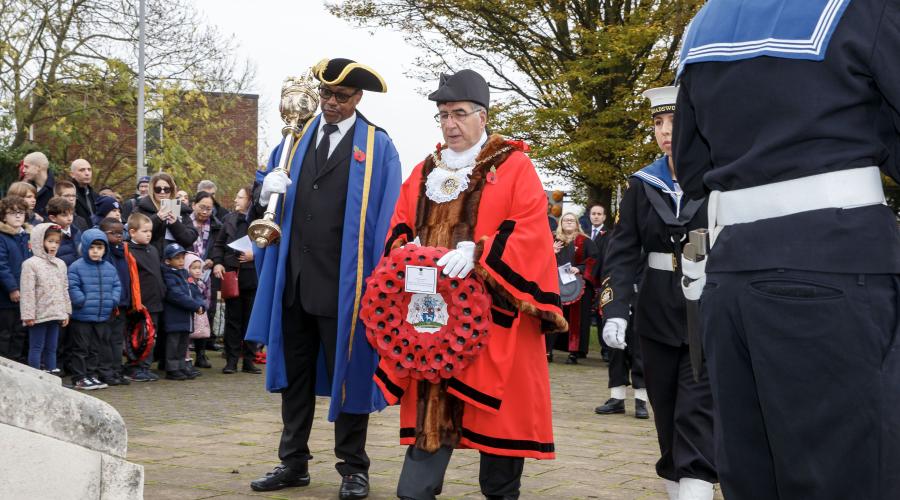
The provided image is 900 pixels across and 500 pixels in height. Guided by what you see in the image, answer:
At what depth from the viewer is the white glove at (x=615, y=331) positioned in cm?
541

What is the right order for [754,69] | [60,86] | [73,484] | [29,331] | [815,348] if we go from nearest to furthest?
[815,348] < [754,69] < [73,484] < [29,331] < [60,86]

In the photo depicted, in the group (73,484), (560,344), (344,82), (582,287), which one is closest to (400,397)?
(73,484)

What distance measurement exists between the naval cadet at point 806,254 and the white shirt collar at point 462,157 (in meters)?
2.26

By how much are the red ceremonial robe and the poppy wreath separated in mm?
86

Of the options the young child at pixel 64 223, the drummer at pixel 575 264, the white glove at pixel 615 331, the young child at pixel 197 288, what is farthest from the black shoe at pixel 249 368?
the white glove at pixel 615 331

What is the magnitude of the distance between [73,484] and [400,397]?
5.09 ft

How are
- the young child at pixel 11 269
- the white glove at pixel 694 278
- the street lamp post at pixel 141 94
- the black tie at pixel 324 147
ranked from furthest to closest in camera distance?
the street lamp post at pixel 141 94
the young child at pixel 11 269
the black tie at pixel 324 147
the white glove at pixel 694 278

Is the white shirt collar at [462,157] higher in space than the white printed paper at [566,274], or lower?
higher

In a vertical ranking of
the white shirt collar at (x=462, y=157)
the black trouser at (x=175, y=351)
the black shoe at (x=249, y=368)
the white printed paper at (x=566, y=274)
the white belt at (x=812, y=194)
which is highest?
the white shirt collar at (x=462, y=157)

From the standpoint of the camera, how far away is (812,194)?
276 cm

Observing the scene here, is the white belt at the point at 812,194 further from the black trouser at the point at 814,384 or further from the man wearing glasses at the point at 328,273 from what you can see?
the man wearing glasses at the point at 328,273

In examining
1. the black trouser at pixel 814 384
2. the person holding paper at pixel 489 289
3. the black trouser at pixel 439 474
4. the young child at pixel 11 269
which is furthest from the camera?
the young child at pixel 11 269

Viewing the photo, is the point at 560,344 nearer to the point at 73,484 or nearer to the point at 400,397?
the point at 400,397

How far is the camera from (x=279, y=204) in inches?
239
